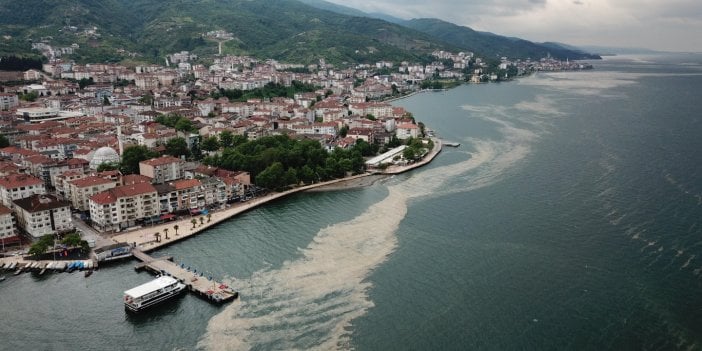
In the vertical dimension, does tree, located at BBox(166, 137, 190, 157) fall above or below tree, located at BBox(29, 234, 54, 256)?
above

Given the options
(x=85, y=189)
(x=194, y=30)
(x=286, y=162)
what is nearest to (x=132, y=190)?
(x=85, y=189)

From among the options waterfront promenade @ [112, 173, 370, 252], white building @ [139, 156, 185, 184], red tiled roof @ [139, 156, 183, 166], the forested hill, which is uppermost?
the forested hill

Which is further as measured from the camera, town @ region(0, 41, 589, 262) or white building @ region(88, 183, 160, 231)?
Answer: town @ region(0, 41, 589, 262)

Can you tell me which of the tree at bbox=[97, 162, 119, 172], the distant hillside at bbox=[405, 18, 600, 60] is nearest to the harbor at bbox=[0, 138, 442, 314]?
the tree at bbox=[97, 162, 119, 172]

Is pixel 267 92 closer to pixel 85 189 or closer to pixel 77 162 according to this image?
pixel 77 162

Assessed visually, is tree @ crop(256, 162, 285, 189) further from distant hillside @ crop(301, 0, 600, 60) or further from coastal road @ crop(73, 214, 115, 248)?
distant hillside @ crop(301, 0, 600, 60)

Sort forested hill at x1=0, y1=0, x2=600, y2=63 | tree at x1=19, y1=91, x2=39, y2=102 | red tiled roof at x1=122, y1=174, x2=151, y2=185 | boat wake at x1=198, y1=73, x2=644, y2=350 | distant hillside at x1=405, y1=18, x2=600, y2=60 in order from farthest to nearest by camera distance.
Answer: distant hillside at x1=405, y1=18, x2=600, y2=60, forested hill at x1=0, y1=0, x2=600, y2=63, tree at x1=19, y1=91, x2=39, y2=102, red tiled roof at x1=122, y1=174, x2=151, y2=185, boat wake at x1=198, y1=73, x2=644, y2=350

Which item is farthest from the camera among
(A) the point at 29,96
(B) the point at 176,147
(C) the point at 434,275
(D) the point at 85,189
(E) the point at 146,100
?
(E) the point at 146,100

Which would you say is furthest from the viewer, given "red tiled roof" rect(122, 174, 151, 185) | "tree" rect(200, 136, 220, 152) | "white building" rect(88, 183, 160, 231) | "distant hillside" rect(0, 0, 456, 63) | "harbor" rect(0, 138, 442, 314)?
"distant hillside" rect(0, 0, 456, 63)

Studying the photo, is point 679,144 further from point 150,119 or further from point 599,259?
point 150,119
